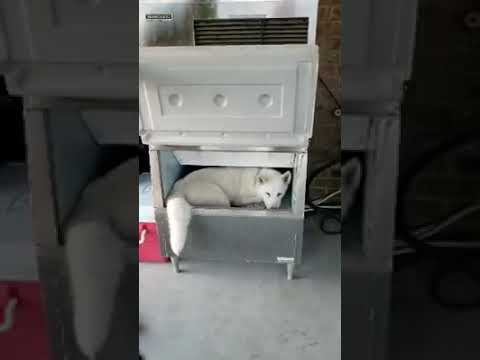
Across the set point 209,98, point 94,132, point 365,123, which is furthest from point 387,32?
point 94,132

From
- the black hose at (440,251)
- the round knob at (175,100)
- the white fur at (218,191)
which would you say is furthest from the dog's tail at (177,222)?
the black hose at (440,251)

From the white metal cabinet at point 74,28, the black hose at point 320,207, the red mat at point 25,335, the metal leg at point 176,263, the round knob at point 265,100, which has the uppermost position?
the white metal cabinet at point 74,28

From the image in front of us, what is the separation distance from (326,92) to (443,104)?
132mm

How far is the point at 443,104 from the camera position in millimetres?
447

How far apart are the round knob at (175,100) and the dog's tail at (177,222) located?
12cm

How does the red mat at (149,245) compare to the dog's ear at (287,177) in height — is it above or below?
below

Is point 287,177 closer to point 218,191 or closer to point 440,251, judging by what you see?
point 218,191

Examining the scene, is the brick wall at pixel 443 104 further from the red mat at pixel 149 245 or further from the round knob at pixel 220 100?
the red mat at pixel 149 245

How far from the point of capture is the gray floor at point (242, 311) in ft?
1.53

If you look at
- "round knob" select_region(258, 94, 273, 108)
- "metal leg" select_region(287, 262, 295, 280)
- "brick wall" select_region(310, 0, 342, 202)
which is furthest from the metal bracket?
→ "round knob" select_region(258, 94, 273, 108)

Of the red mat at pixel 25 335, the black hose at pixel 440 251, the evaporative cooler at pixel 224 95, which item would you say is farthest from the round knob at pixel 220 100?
the red mat at pixel 25 335

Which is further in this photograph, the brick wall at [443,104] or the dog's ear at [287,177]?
the dog's ear at [287,177]

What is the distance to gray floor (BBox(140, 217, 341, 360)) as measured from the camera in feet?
1.53

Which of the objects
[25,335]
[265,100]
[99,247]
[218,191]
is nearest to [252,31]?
[265,100]
